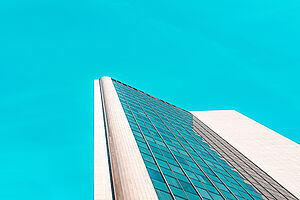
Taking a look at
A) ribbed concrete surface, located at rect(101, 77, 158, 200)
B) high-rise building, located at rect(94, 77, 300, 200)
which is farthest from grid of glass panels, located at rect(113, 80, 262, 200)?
ribbed concrete surface, located at rect(101, 77, 158, 200)

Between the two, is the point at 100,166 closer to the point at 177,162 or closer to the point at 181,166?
the point at 177,162

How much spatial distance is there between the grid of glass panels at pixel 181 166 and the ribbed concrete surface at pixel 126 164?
90 cm

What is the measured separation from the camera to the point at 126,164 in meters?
20.1

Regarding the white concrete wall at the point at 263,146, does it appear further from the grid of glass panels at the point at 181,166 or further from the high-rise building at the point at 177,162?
the grid of glass panels at the point at 181,166

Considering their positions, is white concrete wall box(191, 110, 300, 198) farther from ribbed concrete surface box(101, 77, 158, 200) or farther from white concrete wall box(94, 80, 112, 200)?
white concrete wall box(94, 80, 112, 200)

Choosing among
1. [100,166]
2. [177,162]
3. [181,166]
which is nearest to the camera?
[100,166]

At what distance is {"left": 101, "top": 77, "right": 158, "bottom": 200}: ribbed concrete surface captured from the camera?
16.9 metres

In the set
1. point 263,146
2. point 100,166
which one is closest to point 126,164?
point 100,166

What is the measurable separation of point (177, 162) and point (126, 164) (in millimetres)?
8146

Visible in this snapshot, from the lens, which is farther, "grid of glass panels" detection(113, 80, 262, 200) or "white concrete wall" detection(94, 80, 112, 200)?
"grid of glass panels" detection(113, 80, 262, 200)

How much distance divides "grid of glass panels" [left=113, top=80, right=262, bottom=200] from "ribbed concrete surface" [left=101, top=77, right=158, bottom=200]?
90 centimetres

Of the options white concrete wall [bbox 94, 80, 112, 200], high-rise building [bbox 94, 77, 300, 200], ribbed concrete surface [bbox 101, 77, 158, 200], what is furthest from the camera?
high-rise building [bbox 94, 77, 300, 200]

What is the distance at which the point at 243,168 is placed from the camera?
1423 inches

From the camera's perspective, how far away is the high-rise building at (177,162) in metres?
19.2
